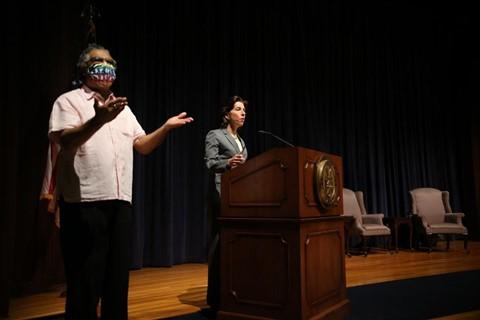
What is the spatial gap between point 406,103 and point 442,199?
6.98ft

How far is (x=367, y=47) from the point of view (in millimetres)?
7375

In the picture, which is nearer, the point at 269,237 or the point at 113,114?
the point at 113,114

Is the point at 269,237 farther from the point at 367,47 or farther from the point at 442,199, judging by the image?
the point at 367,47

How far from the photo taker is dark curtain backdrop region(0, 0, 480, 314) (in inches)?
134

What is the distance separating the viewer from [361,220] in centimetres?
603

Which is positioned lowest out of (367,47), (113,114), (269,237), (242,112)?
(269,237)

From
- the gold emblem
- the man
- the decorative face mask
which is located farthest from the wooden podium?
the decorative face mask

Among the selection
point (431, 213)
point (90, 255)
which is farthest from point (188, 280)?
point (431, 213)

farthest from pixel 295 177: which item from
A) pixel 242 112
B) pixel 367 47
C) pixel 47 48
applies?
pixel 367 47

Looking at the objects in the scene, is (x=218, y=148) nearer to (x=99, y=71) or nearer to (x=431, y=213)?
(x=99, y=71)

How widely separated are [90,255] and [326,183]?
1320mm

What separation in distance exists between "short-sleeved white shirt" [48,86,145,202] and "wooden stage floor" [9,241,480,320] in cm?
136

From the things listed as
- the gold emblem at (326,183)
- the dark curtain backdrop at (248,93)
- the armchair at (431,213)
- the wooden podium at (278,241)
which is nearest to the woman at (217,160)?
the wooden podium at (278,241)

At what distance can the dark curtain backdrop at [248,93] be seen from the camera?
3.42 m
